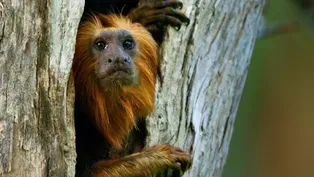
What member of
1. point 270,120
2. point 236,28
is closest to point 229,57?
point 236,28

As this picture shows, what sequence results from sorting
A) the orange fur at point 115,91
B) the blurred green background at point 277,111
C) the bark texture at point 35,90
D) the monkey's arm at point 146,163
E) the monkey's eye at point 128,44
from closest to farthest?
the bark texture at point 35,90 < the monkey's arm at point 146,163 < the orange fur at point 115,91 < the monkey's eye at point 128,44 < the blurred green background at point 277,111

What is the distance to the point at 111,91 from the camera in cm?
509

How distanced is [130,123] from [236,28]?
3.23 feet

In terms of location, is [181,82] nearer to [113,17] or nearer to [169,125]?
[169,125]

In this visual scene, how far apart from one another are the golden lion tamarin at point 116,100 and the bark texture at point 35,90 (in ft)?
1.78

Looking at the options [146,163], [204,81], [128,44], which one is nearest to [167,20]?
[128,44]

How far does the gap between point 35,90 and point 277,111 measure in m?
7.03

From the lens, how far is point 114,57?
5.02 metres

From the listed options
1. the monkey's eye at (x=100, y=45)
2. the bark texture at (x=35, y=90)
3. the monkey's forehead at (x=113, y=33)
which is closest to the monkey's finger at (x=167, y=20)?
the monkey's forehead at (x=113, y=33)

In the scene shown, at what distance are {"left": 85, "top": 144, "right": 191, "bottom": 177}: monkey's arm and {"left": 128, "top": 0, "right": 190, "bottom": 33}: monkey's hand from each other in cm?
77

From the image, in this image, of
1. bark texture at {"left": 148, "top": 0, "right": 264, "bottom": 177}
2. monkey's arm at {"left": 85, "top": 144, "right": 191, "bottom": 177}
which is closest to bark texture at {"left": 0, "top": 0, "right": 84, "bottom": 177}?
monkey's arm at {"left": 85, "top": 144, "right": 191, "bottom": 177}

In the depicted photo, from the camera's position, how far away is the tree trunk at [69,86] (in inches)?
170

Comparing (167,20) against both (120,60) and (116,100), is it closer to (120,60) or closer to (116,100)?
(120,60)

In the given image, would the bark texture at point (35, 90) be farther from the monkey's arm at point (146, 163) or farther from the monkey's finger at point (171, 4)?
the monkey's finger at point (171, 4)
